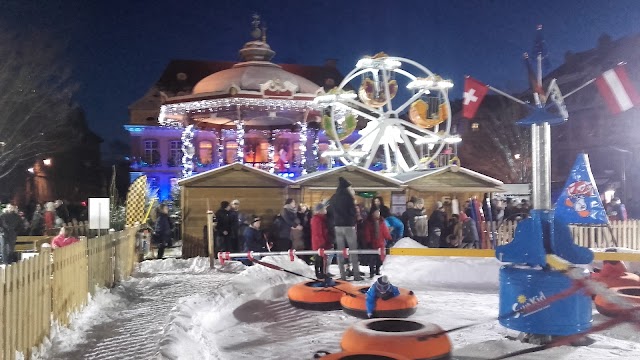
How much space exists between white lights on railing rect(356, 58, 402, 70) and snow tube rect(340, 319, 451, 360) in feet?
57.0

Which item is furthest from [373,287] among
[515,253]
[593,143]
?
[593,143]

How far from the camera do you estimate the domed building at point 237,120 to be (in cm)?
2297

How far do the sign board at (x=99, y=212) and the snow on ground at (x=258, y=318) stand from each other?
1290 millimetres

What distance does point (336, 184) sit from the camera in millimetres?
18656

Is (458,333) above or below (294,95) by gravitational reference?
below

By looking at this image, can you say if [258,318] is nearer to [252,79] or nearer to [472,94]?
[472,94]

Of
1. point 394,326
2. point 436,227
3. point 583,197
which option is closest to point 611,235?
point 583,197

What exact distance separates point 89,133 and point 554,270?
5697 centimetres

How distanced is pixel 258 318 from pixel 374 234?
13.9 feet

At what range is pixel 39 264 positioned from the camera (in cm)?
639

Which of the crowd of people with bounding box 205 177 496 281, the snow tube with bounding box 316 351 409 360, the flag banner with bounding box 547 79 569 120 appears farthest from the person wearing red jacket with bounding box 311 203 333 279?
the snow tube with bounding box 316 351 409 360

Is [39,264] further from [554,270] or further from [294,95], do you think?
[294,95]

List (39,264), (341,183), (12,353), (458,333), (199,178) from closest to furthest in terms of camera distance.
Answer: (12,353) → (39,264) → (458,333) → (341,183) → (199,178)

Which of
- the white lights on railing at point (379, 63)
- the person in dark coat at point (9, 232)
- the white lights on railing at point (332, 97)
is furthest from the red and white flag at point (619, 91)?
the white lights on railing at point (379, 63)
